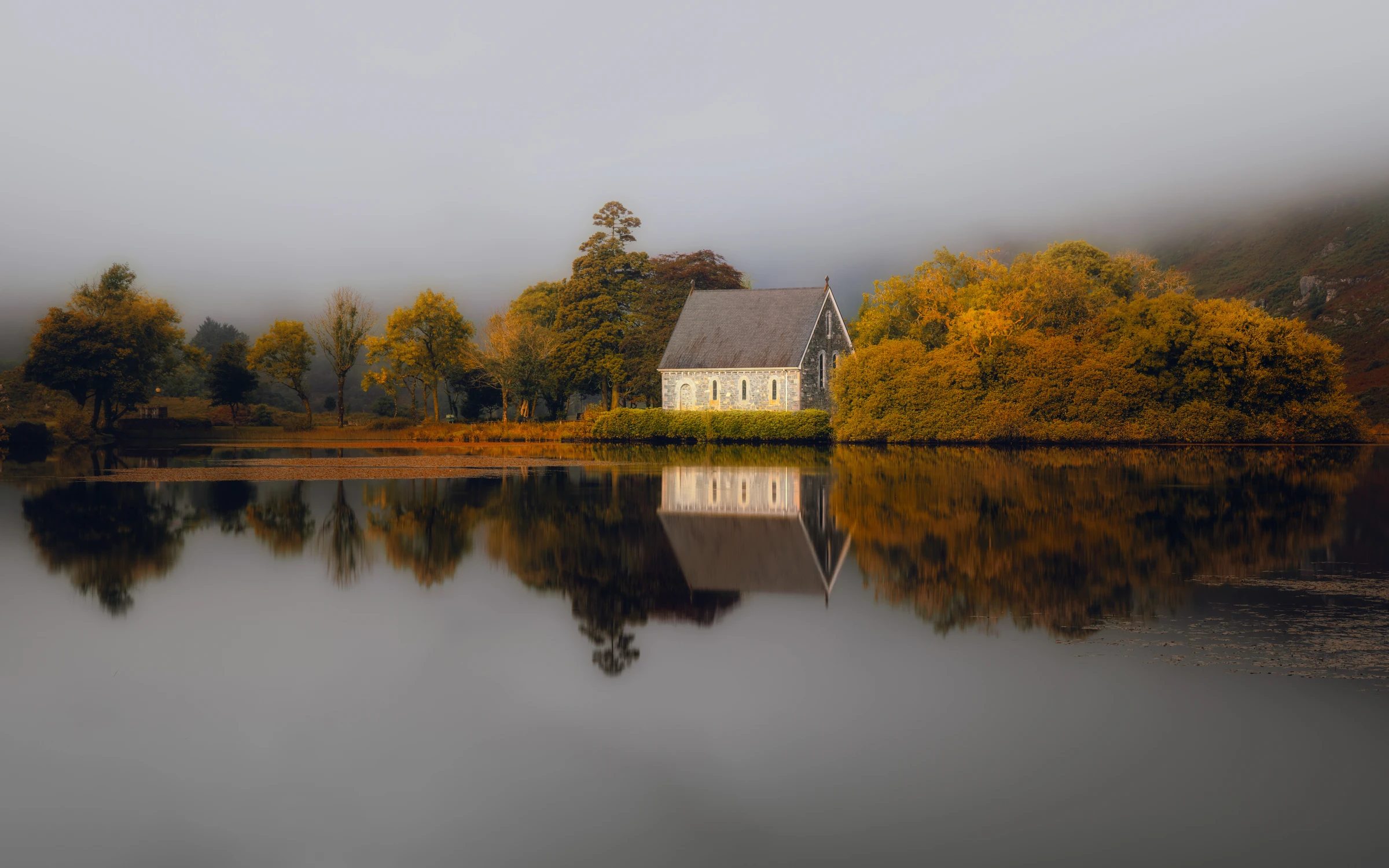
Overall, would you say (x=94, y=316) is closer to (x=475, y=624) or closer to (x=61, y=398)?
(x=61, y=398)

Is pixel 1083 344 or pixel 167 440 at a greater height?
pixel 1083 344

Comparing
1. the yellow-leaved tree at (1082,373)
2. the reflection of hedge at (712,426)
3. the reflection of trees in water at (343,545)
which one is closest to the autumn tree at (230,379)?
the reflection of hedge at (712,426)

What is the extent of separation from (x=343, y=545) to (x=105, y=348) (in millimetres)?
46668

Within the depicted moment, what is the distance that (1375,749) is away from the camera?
5059mm

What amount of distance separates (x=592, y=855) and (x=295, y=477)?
2276 centimetres

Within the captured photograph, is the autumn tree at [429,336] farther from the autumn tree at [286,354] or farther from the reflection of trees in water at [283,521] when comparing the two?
the reflection of trees in water at [283,521]

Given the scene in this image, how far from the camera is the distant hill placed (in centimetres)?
8825

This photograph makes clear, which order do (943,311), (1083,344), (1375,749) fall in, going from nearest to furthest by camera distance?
(1375,749) < (1083,344) < (943,311)

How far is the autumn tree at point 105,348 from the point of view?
50.1m

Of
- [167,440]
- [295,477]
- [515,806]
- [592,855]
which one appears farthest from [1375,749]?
[167,440]

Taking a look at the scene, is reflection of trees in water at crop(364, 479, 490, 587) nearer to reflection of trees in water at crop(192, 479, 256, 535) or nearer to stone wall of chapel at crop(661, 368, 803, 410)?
reflection of trees in water at crop(192, 479, 256, 535)

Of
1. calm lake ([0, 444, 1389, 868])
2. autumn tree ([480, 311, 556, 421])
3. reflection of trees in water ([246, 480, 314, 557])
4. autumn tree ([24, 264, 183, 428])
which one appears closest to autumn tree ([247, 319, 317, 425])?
autumn tree ([24, 264, 183, 428])

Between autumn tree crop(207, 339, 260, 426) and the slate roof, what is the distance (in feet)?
89.0

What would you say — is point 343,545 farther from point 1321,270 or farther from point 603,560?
point 1321,270
